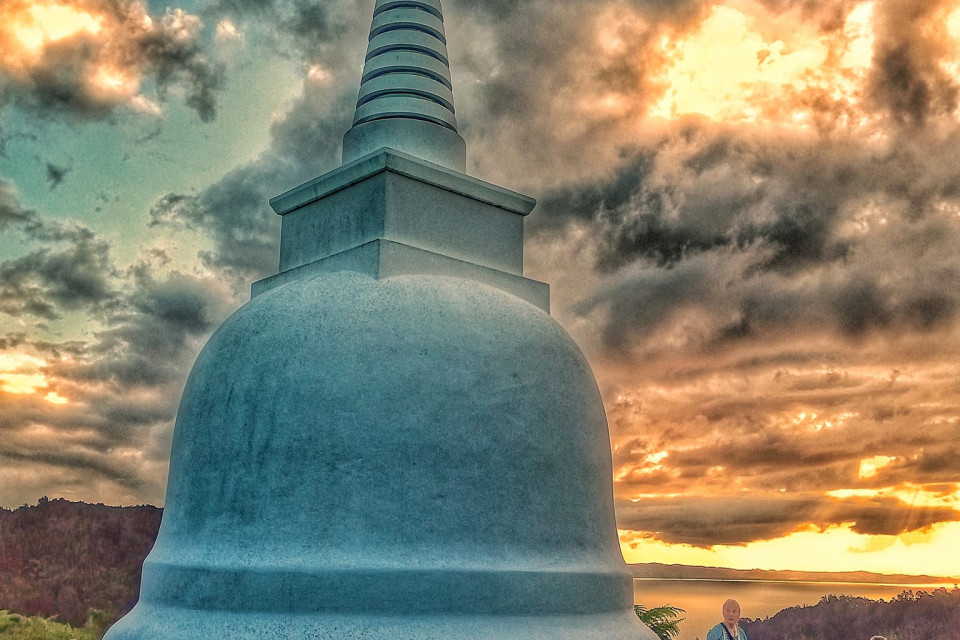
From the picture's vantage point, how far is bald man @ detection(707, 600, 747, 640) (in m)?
10.0

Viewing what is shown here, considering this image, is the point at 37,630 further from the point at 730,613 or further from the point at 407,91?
the point at 730,613

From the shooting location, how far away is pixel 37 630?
1962 centimetres

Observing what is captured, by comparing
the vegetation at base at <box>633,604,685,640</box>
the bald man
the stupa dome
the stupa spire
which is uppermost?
the stupa spire

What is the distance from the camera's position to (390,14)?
12.0 metres

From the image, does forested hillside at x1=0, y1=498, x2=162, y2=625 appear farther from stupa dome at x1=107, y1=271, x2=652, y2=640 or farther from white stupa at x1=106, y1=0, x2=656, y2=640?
stupa dome at x1=107, y1=271, x2=652, y2=640

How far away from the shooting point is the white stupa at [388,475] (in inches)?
287

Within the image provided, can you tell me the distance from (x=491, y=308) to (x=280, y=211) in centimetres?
387

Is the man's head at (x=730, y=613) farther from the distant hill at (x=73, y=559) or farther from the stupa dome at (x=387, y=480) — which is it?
the distant hill at (x=73, y=559)

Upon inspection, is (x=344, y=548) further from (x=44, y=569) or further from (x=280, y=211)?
(x=44, y=569)

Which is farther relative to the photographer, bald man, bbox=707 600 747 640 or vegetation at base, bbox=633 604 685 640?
vegetation at base, bbox=633 604 685 640

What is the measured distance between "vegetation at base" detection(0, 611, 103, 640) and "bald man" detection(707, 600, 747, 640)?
14958mm

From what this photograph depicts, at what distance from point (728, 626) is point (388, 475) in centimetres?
502

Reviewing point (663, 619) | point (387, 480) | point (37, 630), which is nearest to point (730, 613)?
point (387, 480)

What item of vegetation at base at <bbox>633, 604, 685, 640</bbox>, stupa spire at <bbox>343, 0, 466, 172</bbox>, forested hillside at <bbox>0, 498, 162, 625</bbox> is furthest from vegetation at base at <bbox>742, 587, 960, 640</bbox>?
stupa spire at <bbox>343, 0, 466, 172</bbox>
